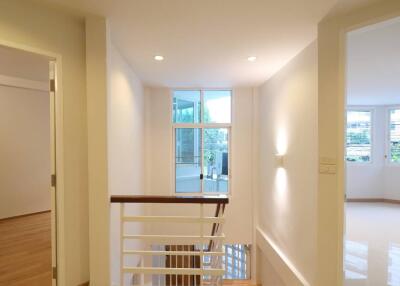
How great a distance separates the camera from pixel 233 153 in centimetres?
491

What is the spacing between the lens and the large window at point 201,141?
5.03m

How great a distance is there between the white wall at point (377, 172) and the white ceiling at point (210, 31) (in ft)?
15.3

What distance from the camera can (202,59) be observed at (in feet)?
10.4

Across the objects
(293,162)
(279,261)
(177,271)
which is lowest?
(279,261)

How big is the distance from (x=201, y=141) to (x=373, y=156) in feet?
16.3

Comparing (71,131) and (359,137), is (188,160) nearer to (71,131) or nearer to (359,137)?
(71,131)

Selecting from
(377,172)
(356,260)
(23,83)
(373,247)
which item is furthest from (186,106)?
(377,172)

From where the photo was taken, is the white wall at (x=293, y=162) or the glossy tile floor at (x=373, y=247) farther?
the glossy tile floor at (x=373, y=247)

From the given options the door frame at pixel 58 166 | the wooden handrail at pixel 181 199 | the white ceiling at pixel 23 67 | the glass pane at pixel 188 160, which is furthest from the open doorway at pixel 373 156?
the white ceiling at pixel 23 67

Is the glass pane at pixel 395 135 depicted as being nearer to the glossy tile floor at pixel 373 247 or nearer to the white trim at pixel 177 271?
the glossy tile floor at pixel 373 247

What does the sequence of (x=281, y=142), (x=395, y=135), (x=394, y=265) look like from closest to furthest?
(x=394, y=265), (x=281, y=142), (x=395, y=135)

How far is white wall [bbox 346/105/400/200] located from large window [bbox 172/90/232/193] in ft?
13.3

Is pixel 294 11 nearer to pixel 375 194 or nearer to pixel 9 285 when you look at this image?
pixel 9 285

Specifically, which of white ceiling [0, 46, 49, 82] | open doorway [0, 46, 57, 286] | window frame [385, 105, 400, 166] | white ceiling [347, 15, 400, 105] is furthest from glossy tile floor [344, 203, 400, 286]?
white ceiling [0, 46, 49, 82]
